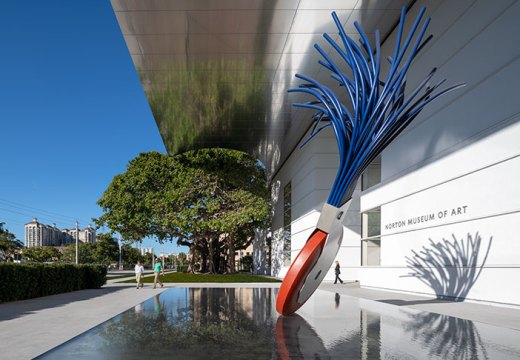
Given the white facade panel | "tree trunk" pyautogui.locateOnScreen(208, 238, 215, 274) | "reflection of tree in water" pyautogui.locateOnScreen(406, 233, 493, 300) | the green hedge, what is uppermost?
the white facade panel

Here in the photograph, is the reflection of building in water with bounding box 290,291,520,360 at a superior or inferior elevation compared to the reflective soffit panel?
inferior

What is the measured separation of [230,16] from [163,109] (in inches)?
418

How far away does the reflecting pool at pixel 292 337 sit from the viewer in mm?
6508

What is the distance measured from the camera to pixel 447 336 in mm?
7957

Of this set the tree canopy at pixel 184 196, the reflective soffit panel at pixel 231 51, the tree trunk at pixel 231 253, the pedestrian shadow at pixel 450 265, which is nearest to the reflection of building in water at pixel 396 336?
the pedestrian shadow at pixel 450 265

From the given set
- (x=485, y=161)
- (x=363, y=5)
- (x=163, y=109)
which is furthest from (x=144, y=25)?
(x=485, y=161)

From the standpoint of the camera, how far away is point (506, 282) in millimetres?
11422

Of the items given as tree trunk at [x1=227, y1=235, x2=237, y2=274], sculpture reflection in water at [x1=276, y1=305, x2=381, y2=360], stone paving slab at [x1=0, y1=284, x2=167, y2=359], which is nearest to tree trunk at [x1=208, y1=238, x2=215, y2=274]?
tree trunk at [x1=227, y1=235, x2=237, y2=274]

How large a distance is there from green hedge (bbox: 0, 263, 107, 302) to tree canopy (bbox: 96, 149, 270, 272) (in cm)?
1160

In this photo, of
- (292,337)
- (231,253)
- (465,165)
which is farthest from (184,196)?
(292,337)

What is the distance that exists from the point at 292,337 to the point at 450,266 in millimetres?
7676

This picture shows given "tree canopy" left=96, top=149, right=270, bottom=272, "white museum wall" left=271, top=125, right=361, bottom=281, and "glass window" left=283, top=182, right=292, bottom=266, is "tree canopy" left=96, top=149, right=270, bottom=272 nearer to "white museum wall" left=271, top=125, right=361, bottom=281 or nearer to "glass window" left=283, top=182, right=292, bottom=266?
"glass window" left=283, top=182, right=292, bottom=266

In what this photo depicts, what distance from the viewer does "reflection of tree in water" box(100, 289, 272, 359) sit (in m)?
6.70

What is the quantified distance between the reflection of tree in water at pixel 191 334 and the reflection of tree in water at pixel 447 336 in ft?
7.75
